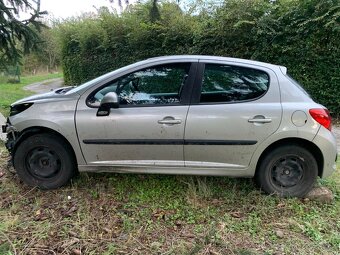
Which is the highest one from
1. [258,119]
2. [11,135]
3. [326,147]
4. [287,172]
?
[258,119]

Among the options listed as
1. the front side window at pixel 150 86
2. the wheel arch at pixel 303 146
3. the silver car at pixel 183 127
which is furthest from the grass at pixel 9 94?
the wheel arch at pixel 303 146

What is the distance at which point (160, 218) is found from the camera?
10.6 ft

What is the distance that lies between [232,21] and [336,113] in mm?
3610

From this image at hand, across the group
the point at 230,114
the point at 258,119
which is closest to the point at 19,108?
the point at 230,114

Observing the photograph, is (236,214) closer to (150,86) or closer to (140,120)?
(140,120)

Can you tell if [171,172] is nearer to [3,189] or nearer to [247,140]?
[247,140]

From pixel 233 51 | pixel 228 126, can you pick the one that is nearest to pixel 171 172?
pixel 228 126

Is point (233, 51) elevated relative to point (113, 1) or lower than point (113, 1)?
lower

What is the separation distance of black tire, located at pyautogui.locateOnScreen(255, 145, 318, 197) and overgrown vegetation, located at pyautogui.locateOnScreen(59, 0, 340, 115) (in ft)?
13.1

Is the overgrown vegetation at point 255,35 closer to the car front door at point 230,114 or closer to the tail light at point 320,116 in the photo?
the car front door at point 230,114

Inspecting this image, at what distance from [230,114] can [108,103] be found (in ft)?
4.28

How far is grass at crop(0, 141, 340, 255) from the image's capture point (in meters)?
2.81

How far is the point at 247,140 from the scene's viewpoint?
3422mm

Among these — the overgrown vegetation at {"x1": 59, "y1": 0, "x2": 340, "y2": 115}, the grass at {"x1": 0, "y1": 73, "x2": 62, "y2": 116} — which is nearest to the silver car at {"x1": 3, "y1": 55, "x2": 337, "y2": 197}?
the overgrown vegetation at {"x1": 59, "y1": 0, "x2": 340, "y2": 115}
